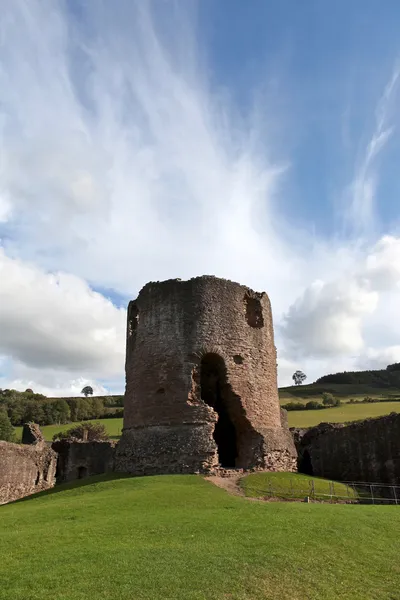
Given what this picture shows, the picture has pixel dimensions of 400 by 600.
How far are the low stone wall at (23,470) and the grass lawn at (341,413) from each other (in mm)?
27137

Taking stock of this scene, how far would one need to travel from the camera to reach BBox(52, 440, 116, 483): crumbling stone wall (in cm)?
3344

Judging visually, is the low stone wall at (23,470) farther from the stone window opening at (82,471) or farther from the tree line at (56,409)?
the tree line at (56,409)

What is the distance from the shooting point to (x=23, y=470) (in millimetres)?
26562

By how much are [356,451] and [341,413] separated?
34.2 m

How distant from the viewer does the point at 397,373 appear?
9312 cm

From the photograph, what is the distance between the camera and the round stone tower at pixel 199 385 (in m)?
19.6

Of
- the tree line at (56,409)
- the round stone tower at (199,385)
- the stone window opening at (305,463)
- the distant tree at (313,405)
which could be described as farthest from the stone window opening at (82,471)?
the tree line at (56,409)

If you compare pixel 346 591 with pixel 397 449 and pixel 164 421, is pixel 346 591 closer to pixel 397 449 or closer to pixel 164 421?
pixel 164 421

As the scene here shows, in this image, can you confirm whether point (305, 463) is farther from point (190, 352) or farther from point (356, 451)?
point (190, 352)

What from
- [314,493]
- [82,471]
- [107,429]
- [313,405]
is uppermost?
[313,405]

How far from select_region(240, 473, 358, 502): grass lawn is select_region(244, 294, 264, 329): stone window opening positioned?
23.2 ft

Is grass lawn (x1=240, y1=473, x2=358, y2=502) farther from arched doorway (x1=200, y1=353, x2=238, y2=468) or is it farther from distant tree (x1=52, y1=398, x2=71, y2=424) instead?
distant tree (x1=52, y1=398, x2=71, y2=424)

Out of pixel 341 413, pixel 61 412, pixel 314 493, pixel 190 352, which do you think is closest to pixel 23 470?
pixel 190 352

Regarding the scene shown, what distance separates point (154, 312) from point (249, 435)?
6.85 m
